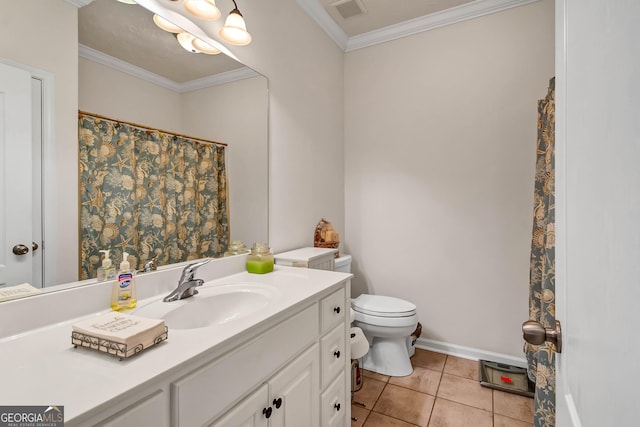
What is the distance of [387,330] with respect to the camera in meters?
2.03

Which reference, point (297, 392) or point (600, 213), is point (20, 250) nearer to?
point (297, 392)

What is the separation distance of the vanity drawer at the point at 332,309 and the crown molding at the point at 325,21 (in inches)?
79.2

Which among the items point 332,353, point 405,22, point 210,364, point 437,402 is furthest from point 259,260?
point 405,22

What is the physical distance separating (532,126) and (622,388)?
91.6 inches

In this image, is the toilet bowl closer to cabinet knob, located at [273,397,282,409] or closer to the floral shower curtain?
the floral shower curtain

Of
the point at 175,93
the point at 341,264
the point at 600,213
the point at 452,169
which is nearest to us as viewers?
the point at 600,213

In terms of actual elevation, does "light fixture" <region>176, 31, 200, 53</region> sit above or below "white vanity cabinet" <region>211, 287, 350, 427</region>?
above

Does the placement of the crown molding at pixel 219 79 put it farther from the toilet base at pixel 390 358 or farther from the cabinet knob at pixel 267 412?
the toilet base at pixel 390 358

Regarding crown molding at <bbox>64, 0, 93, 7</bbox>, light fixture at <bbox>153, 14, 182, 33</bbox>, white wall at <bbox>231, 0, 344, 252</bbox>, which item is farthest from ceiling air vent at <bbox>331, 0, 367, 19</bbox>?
crown molding at <bbox>64, 0, 93, 7</bbox>

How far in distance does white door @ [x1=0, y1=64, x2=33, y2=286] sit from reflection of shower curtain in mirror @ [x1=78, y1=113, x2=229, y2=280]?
0.14 meters

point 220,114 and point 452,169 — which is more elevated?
point 220,114

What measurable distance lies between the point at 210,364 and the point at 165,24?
136 centimetres

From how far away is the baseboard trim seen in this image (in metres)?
2.20

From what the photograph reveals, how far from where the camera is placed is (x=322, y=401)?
126 centimetres
